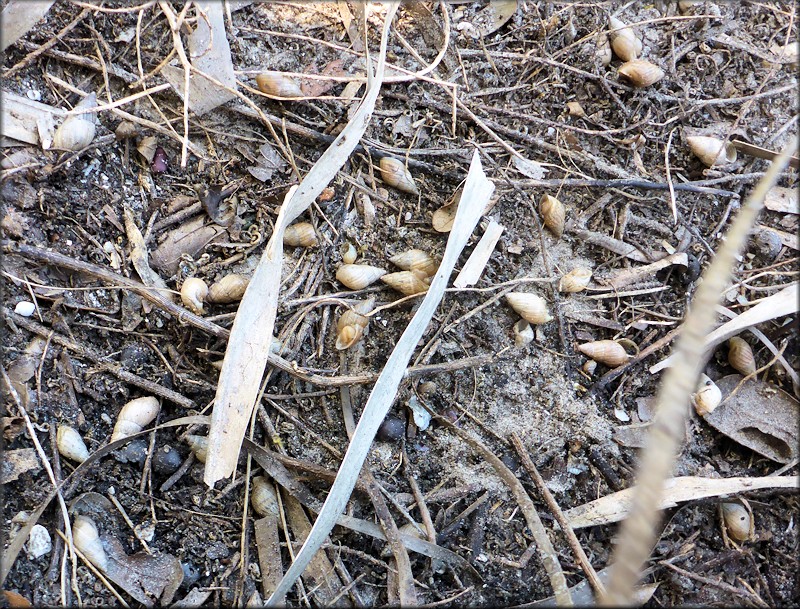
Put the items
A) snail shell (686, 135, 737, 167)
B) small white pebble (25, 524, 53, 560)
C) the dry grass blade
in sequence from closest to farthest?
small white pebble (25, 524, 53, 560)
the dry grass blade
snail shell (686, 135, 737, 167)

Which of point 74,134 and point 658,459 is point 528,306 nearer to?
point 658,459

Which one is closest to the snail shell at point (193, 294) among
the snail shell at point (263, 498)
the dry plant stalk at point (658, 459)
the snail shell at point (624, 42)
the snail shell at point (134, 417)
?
the snail shell at point (134, 417)

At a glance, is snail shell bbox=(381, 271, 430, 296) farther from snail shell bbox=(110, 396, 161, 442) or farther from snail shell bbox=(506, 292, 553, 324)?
snail shell bbox=(110, 396, 161, 442)

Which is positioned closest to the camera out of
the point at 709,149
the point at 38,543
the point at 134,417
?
the point at 38,543

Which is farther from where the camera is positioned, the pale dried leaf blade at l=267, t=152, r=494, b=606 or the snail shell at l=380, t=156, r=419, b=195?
the snail shell at l=380, t=156, r=419, b=195

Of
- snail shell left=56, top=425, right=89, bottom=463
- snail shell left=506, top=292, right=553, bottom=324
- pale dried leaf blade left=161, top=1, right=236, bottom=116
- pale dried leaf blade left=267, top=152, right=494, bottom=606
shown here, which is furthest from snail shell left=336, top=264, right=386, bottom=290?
snail shell left=56, top=425, right=89, bottom=463

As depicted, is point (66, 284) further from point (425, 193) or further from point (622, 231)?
point (622, 231)

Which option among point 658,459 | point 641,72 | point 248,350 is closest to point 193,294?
point 248,350

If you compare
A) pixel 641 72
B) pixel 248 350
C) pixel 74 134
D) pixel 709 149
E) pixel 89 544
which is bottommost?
pixel 89 544
